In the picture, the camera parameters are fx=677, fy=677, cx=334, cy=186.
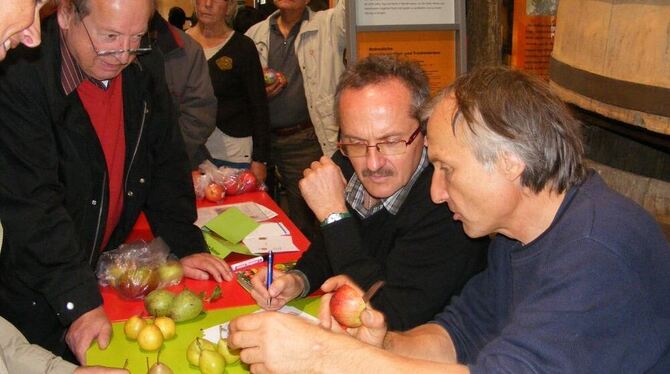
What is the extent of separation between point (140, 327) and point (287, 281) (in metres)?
0.48

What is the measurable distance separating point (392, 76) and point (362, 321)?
2.55 feet

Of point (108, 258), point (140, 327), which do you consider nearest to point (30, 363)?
point (140, 327)

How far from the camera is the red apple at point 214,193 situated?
10.9 feet

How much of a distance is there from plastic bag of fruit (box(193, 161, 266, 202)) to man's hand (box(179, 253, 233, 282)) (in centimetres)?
86

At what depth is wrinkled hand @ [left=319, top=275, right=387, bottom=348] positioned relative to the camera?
1.70 meters

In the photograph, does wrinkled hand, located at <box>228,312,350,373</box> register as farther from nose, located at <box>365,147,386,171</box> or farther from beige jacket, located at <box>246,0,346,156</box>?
beige jacket, located at <box>246,0,346,156</box>

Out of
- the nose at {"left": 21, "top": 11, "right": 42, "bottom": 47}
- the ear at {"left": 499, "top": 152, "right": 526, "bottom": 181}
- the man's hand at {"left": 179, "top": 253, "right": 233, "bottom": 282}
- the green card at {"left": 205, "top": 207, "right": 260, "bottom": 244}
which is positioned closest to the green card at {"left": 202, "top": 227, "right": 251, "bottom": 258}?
the green card at {"left": 205, "top": 207, "right": 260, "bottom": 244}

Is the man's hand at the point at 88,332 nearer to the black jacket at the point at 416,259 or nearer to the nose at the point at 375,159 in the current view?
the black jacket at the point at 416,259

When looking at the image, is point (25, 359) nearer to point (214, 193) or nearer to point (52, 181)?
point (52, 181)

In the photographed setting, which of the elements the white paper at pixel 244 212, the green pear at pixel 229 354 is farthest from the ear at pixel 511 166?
the white paper at pixel 244 212

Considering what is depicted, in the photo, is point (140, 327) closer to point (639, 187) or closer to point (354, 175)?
point (354, 175)

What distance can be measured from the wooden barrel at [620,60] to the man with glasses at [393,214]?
69cm

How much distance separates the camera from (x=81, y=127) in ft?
7.36

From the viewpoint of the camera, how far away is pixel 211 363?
5.84 ft
